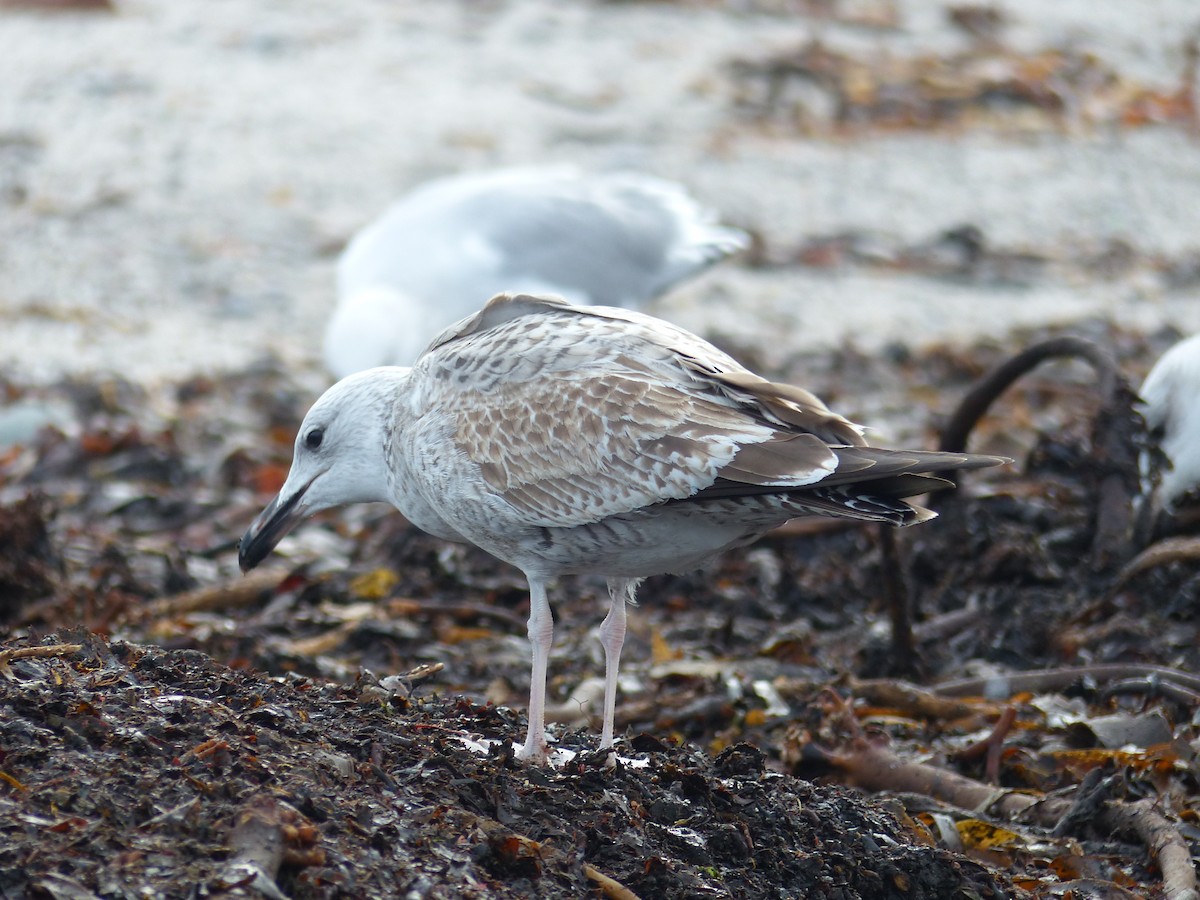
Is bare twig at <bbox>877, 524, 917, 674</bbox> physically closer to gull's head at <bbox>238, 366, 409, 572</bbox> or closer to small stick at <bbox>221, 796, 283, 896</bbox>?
gull's head at <bbox>238, 366, 409, 572</bbox>

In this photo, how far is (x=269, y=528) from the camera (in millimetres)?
4391

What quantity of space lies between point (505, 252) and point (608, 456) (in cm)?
518

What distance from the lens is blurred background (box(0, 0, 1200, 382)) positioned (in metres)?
9.80

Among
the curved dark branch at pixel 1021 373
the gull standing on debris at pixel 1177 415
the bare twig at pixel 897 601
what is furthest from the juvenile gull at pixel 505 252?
the gull standing on debris at pixel 1177 415

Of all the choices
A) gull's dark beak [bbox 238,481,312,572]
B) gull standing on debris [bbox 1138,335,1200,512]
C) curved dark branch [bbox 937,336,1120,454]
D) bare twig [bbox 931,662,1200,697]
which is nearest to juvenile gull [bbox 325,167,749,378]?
gull's dark beak [bbox 238,481,312,572]

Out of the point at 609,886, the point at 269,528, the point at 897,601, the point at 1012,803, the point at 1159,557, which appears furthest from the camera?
the point at 1159,557

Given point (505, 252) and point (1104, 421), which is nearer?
point (1104, 421)

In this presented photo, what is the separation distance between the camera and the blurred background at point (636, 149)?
9797 mm

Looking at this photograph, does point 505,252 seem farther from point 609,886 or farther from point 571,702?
point 609,886

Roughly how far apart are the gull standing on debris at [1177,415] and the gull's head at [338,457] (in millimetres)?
2618

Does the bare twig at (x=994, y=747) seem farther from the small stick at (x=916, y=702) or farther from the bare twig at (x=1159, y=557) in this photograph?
the bare twig at (x=1159, y=557)

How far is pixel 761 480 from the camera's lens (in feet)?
10.9

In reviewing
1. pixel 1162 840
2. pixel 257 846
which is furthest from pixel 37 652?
pixel 1162 840

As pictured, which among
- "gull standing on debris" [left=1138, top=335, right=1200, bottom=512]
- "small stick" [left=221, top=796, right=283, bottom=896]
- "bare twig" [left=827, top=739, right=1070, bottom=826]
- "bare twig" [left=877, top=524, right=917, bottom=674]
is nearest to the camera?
"small stick" [left=221, top=796, right=283, bottom=896]
